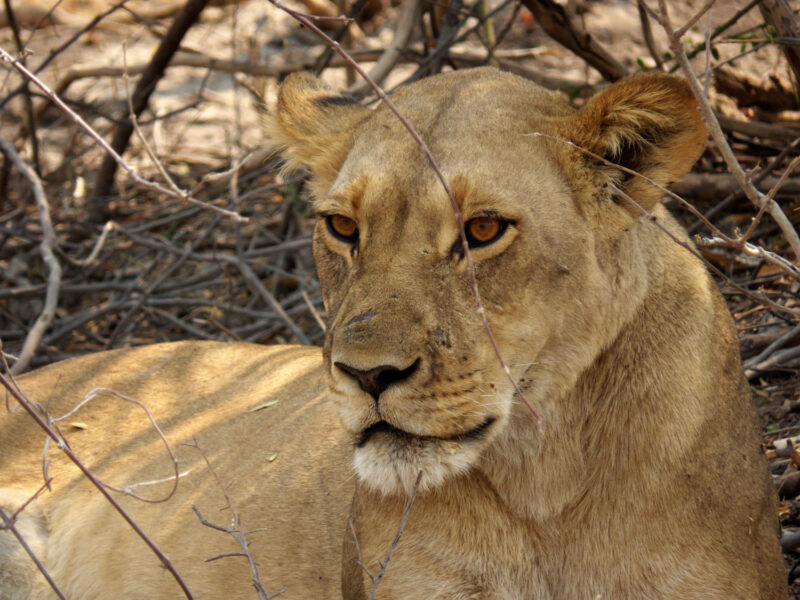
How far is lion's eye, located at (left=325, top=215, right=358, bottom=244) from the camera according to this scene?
2.52m

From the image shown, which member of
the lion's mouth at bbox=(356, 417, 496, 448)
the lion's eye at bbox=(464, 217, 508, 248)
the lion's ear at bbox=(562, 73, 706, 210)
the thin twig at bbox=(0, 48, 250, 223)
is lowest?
the lion's mouth at bbox=(356, 417, 496, 448)

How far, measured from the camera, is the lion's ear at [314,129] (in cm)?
289

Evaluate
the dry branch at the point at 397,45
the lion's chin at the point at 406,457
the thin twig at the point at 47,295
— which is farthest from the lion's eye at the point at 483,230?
the dry branch at the point at 397,45

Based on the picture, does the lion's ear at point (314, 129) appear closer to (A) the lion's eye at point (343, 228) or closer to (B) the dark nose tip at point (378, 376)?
(A) the lion's eye at point (343, 228)

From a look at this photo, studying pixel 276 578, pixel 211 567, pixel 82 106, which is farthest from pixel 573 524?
pixel 82 106

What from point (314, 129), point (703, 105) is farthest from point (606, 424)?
point (314, 129)

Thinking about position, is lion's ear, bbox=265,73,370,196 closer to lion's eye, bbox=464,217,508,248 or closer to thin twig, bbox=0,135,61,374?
lion's eye, bbox=464,217,508,248

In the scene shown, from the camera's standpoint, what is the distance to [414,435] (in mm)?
2203

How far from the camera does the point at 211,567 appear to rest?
3.23 metres

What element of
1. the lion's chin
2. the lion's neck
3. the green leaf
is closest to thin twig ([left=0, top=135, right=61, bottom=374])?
the green leaf

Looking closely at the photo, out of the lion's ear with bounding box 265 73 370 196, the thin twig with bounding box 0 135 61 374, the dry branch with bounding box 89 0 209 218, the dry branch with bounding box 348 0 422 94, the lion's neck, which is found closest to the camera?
the lion's neck

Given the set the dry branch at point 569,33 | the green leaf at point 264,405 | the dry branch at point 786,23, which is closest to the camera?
the dry branch at point 786,23

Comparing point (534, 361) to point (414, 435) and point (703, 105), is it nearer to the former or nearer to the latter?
point (414, 435)

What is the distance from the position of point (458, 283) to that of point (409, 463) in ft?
1.38
